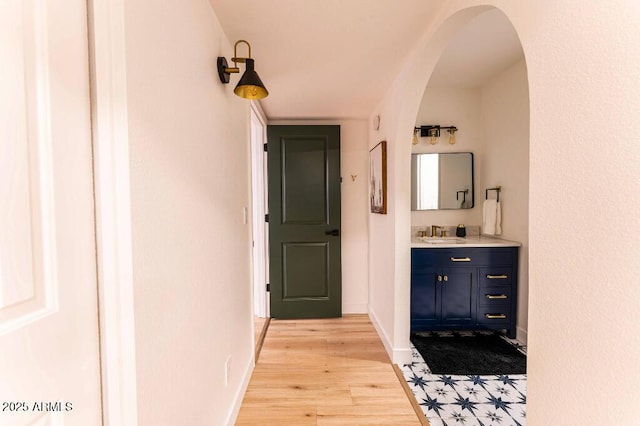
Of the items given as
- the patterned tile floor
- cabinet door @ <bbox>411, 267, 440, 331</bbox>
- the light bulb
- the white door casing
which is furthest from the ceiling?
the patterned tile floor

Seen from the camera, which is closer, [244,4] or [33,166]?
[33,166]

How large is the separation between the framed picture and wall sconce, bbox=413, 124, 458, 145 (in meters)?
0.57

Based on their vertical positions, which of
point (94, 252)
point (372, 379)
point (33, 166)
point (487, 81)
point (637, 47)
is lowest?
point (372, 379)

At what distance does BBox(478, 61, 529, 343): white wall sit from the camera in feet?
8.12

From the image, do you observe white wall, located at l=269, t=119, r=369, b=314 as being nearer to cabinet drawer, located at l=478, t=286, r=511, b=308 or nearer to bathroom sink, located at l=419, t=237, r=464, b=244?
bathroom sink, located at l=419, t=237, r=464, b=244

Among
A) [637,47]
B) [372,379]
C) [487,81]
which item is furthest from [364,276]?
[637,47]

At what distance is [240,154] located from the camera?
185cm

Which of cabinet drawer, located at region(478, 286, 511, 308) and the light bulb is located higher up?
the light bulb

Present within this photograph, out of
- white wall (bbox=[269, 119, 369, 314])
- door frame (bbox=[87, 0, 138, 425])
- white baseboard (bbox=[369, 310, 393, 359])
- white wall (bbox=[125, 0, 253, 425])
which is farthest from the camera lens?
white wall (bbox=[269, 119, 369, 314])

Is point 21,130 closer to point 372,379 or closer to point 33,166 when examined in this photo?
point 33,166

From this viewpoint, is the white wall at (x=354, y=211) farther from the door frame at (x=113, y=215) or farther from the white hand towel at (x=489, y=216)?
the door frame at (x=113, y=215)

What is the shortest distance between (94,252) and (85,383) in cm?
32

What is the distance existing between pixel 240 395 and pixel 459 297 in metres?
1.99

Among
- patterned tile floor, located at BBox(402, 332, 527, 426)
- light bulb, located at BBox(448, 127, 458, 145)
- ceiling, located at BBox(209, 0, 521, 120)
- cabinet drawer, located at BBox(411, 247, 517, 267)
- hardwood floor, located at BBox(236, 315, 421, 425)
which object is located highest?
ceiling, located at BBox(209, 0, 521, 120)
